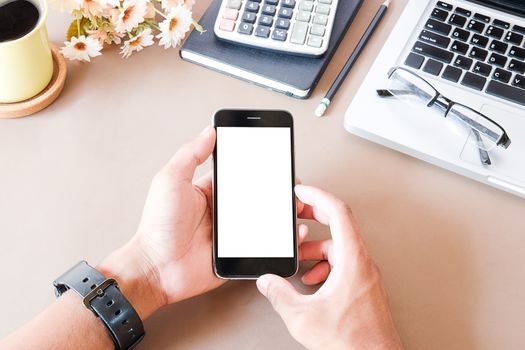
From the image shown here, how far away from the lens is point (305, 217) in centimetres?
74

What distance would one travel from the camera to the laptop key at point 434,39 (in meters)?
0.85

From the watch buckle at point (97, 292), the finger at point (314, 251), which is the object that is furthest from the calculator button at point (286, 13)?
the watch buckle at point (97, 292)

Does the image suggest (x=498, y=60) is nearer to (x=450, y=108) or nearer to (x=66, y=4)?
(x=450, y=108)

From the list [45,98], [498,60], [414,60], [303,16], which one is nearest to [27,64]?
[45,98]

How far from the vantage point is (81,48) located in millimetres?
823

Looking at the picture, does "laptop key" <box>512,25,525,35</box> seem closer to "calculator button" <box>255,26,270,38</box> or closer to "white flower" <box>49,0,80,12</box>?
"calculator button" <box>255,26,270,38</box>

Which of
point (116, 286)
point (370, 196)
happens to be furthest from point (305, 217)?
point (116, 286)

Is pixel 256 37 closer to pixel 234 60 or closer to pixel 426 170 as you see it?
pixel 234 60

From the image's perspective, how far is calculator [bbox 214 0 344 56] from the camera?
84 cm

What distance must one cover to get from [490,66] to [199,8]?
0.42 meters

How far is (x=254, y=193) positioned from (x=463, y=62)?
1.17 feet

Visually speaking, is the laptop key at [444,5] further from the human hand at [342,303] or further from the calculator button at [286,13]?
the human hand at [342,303]

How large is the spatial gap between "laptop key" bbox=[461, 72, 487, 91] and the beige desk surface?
0.43 ft

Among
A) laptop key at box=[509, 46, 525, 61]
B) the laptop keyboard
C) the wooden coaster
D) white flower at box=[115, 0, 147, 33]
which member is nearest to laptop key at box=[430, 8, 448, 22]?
the laptop keyboard
